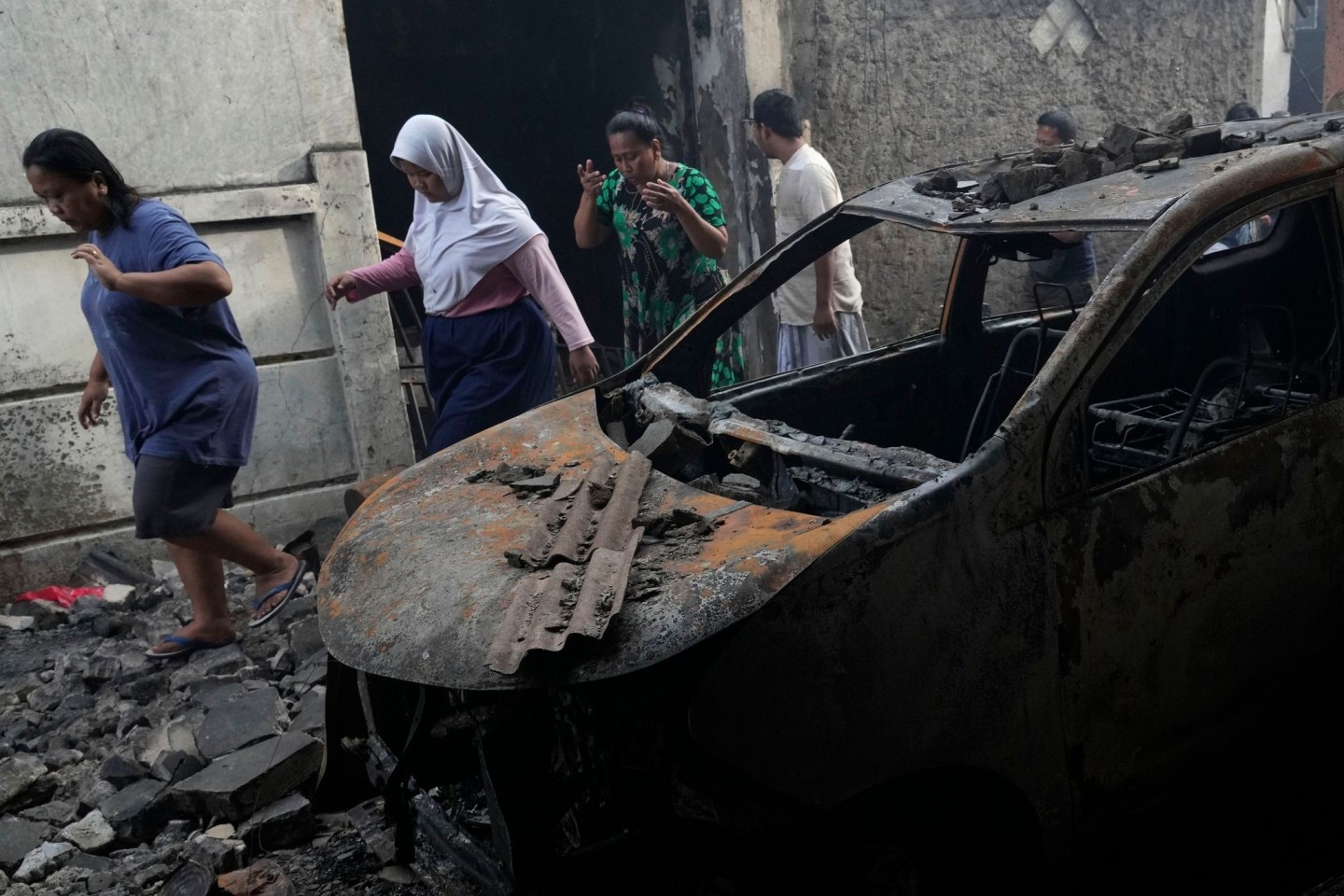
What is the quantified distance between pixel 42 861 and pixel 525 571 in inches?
72.2

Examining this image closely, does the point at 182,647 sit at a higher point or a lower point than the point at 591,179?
lower

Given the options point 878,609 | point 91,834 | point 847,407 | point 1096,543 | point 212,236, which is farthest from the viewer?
point 212,236

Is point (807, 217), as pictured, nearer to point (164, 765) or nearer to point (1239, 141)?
point (1239, 141)

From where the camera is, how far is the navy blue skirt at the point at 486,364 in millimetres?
4230

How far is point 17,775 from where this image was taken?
3.38m

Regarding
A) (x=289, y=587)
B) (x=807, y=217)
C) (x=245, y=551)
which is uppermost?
(x=807, y=217)

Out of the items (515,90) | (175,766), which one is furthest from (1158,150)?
(515,90)

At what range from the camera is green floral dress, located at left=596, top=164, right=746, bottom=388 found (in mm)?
4707

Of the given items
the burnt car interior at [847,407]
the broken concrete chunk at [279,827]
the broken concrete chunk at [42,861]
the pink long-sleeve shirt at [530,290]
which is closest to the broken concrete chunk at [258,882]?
the broken concrete chunk at [279,827]

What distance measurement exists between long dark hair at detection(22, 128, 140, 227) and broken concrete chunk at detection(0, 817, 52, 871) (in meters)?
1.98

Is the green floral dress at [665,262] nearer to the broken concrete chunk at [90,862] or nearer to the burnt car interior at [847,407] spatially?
the burnt car interior at [847,407]

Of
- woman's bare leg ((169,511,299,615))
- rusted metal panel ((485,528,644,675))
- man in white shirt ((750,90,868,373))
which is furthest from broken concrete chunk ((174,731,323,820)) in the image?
man in white shirt ((750,90,868,373))

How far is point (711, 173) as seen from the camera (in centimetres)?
687

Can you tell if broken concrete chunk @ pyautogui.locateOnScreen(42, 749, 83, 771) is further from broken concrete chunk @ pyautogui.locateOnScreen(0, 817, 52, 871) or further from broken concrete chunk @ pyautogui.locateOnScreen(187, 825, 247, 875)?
broken concrete chunk @ pyautogui.locateOnScreen(187, 825, 247, 875)
